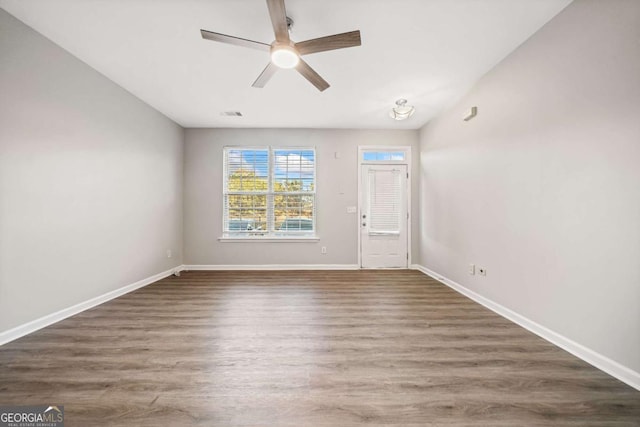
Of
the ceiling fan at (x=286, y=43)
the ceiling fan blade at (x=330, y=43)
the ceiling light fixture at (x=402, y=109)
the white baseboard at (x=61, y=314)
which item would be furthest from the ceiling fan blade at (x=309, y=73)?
the white baseboard at (x=61, y=314)

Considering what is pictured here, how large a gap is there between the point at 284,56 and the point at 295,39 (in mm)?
390

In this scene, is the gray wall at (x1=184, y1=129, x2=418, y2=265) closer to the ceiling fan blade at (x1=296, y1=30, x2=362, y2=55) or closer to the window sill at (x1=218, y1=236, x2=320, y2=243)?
the window sill at (x1=218, y1=236, x2=320, y2=243)

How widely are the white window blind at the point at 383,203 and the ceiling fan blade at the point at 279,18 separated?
10.3ft

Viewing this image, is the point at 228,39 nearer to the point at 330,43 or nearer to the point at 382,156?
the point at 330,43

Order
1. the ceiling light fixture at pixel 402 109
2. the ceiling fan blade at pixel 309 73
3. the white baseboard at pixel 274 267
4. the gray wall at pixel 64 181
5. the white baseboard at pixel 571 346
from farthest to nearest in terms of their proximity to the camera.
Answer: the white baseboard at pixel 274 267 < the ceiling light fixture at pixel 402 109 < the ceiling fan blade at pixel 309 73 < the gray wall at pixel 64 181 < the white baseboard at pixel 571 346

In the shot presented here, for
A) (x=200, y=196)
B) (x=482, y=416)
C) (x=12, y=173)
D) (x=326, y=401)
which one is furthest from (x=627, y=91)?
(x=200, y=196)

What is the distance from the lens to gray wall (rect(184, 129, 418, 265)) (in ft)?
15.2

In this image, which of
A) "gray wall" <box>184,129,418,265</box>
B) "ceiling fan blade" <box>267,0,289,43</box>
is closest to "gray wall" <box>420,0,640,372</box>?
"gray wall" <box>184,129,418,265</box>

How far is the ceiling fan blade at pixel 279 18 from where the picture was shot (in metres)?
1.58

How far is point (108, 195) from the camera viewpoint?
296cm

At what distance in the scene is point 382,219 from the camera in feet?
15.4

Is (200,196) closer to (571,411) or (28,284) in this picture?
(28,284)

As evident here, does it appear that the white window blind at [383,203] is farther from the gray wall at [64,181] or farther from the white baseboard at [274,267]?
the gray wall at [64,181]

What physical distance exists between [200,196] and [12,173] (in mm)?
2617
